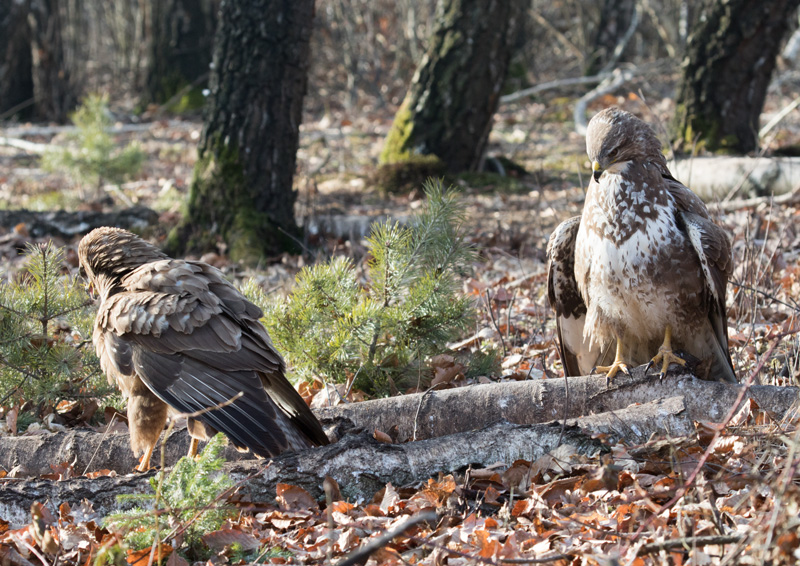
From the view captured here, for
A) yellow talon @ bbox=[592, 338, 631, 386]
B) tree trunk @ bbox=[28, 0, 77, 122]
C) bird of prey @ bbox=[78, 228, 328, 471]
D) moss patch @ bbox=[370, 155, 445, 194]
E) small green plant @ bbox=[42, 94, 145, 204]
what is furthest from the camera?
tree trunk @ bbox=[28, 0, 77, 122]

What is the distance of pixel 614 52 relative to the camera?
16.7 m

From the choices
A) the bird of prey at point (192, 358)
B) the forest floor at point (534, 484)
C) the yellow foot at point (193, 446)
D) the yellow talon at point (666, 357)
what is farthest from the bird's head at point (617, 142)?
the yellow foot at point (193, 446)

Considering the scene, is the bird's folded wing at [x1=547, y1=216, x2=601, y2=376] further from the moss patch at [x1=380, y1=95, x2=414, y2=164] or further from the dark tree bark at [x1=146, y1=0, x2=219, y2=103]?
the dark tree bark at [x1=146, y1=0, x2=219, y2=103]

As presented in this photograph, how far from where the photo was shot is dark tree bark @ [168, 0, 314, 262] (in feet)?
20.8

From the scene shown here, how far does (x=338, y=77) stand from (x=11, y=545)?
14.7 m

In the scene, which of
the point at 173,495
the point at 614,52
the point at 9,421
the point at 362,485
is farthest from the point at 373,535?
the point at 614,52

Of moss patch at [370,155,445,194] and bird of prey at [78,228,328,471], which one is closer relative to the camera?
bird of prey at [78,228,328,471]

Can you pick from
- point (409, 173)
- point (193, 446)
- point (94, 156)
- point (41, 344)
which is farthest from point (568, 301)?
point (94, 156)

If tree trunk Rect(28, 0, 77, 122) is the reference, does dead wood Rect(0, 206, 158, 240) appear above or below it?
below

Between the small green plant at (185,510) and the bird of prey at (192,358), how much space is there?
2.07ft

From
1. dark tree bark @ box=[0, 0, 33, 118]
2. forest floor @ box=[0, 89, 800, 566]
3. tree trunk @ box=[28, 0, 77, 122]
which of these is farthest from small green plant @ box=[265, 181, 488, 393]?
tree trunk @ box=[28, 0, 77, 122]

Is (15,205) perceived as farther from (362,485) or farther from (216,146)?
(362,485)

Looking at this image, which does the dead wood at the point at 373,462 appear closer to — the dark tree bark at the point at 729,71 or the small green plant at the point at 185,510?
the small green plant at the point at 185,510

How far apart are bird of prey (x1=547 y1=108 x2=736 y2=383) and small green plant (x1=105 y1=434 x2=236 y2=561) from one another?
195cm
